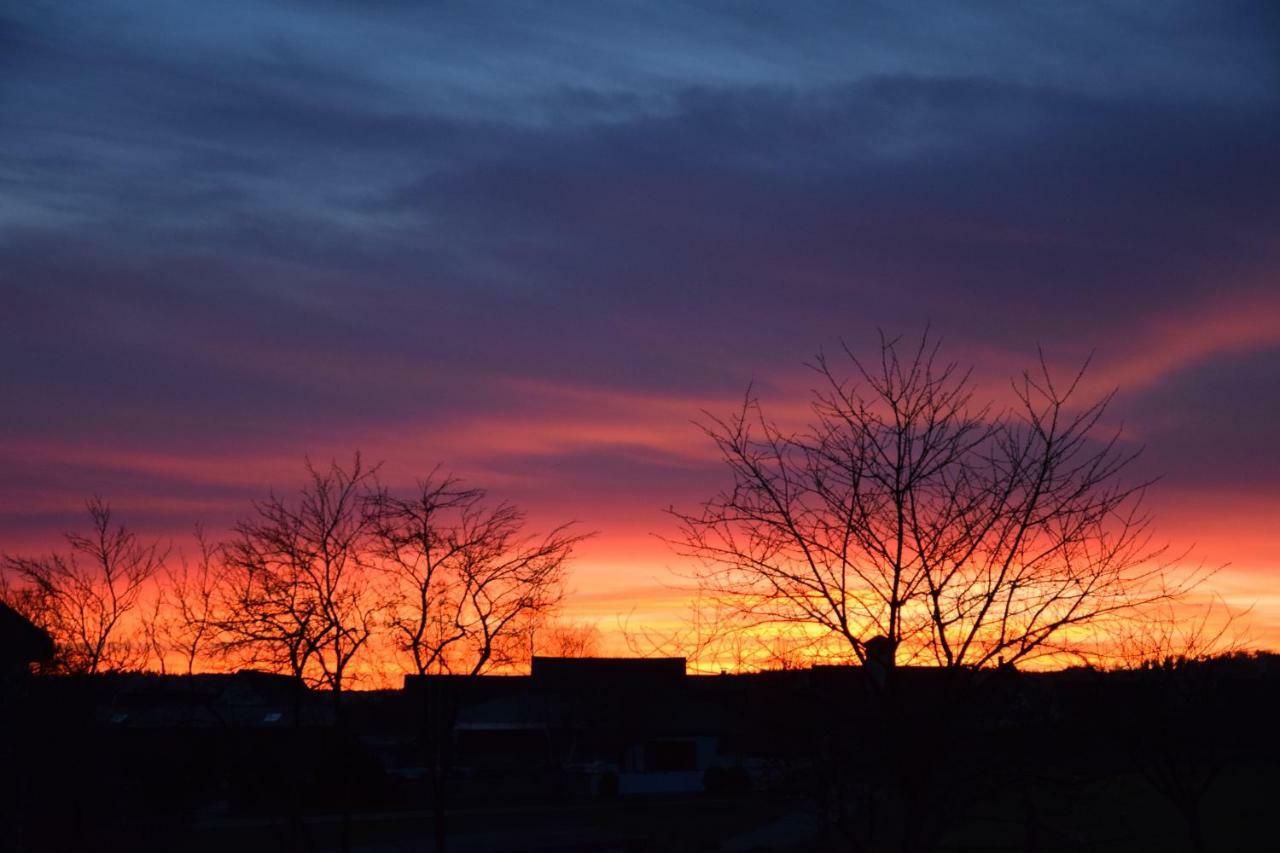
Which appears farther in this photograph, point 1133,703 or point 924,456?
point 1133,703

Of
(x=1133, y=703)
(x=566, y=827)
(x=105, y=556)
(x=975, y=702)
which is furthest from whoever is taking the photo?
(x=566, y=827)

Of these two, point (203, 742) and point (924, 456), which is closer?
point (924, 456)

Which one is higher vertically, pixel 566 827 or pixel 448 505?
pixel 448 505

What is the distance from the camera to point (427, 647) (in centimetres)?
2052

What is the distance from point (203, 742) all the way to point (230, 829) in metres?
25.6

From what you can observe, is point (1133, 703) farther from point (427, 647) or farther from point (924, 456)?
point (924, 456)

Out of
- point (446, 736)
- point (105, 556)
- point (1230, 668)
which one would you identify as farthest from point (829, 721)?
point (1230, 668)

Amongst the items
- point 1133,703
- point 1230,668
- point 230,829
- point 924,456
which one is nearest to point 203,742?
point 1133,703

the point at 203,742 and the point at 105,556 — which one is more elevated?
the point at 105,556

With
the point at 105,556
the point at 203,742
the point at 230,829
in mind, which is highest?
the point at 105,556

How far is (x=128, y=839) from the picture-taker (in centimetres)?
1784

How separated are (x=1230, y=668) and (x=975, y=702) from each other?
2061 cm

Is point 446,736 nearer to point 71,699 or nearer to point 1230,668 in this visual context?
point 71,699

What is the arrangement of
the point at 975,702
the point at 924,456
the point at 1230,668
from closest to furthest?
1. the point at 975,702
2. the point at 924,456
3. the point at 1230,668
